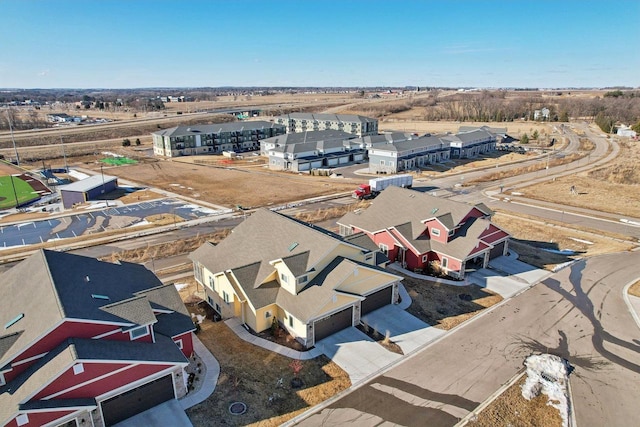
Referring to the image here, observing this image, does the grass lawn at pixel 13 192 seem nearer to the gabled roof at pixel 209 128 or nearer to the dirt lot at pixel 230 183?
the dirt lot at pixel 230 183

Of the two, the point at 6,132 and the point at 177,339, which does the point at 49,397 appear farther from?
the point at 6,132

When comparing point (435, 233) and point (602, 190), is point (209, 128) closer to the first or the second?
point (435, 233)

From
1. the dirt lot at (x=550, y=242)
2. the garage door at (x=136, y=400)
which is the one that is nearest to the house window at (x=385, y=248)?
the dirt lot at (x=550, y=242)

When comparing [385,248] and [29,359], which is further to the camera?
[385,248]

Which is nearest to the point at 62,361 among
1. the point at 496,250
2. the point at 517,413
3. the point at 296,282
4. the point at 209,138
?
the point at 296,282

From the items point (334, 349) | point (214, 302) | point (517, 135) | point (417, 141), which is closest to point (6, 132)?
point (417, 141)

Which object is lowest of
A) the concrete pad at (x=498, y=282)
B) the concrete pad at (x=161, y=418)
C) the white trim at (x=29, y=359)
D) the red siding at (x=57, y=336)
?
the concrete pad at (x=161, y=418)
